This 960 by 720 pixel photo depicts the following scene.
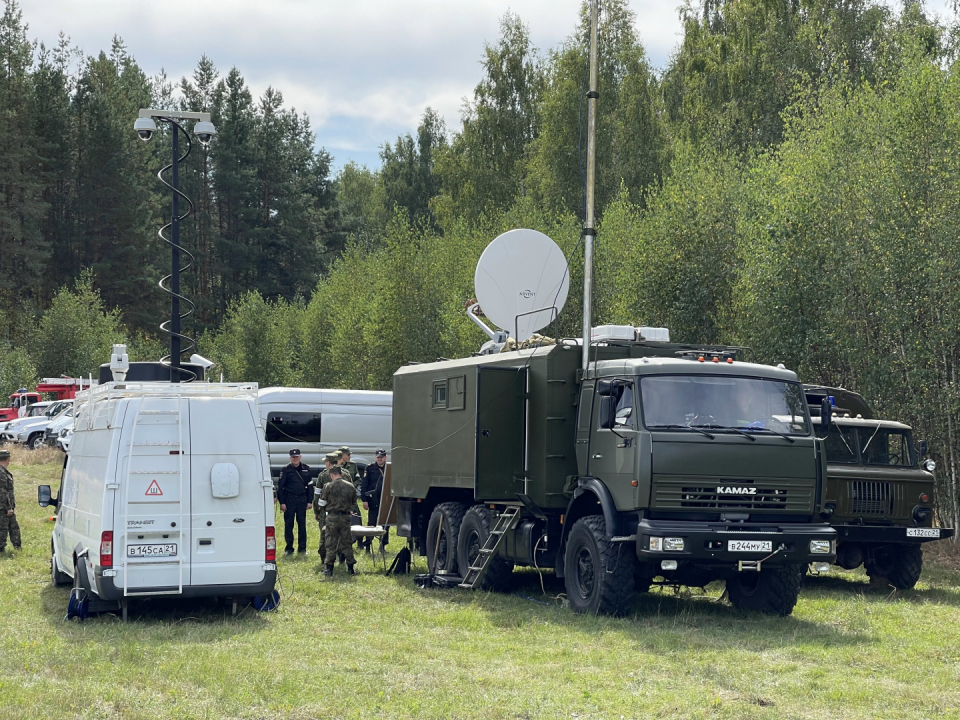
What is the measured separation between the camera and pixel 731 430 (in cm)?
1141

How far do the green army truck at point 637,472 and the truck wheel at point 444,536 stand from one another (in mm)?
359

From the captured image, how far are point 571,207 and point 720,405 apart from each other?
3019 cm

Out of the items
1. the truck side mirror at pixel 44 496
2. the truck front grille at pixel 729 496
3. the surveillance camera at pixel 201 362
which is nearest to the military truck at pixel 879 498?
the truck front grille at pixel 729 496

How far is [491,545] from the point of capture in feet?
45.2

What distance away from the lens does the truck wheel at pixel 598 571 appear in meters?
11.5

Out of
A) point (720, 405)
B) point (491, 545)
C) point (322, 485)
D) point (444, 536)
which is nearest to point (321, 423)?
point (322, 485)

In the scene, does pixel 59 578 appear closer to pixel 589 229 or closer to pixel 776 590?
pixel 589 229

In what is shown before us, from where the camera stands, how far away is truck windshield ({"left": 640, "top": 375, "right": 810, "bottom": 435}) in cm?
1145

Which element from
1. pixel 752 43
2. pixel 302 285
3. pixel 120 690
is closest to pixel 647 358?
pixel 120 690

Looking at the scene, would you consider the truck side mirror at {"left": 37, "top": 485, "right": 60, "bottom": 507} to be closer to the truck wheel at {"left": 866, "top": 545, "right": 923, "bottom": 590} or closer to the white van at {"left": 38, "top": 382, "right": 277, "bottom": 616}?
the white van at {"left": 38, "top": 382, "right": 277, "bottom": 616}

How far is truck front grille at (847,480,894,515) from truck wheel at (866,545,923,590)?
0.56 metres

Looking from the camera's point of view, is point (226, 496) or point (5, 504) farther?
point (5, 504)

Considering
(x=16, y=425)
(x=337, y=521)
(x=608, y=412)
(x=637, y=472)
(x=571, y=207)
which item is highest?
(x=571, y=207)

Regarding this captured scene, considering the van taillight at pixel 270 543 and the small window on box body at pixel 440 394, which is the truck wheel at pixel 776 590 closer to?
the small window on box body at pixel 440 394
